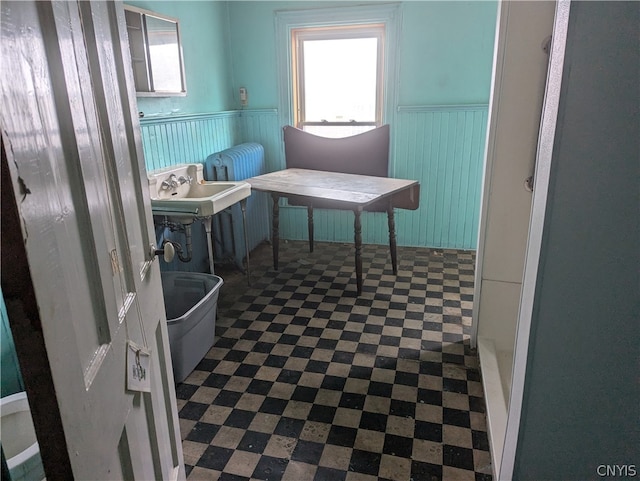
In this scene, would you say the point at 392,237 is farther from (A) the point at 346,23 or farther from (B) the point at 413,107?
(A) the point at 346,23

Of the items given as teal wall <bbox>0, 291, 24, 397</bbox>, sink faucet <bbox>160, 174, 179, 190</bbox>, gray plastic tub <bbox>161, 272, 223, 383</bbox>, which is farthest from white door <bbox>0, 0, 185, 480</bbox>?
sink faucet <bbox>160, 174, 179, 190</bbox>

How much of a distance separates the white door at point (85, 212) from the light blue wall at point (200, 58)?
1965 mm

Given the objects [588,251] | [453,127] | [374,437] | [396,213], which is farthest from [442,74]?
[588,251]

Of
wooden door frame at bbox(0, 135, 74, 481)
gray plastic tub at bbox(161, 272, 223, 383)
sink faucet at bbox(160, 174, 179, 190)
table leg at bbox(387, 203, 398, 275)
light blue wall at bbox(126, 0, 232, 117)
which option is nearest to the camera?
wooden door frame at bbox(0, 135, 74, 481)

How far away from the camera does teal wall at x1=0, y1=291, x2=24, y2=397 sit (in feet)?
4.54

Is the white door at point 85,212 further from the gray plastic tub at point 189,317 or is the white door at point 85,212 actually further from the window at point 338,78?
the window at point 338,78

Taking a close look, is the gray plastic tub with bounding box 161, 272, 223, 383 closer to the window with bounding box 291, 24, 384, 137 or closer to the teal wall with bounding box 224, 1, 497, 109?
the window with bounding box 291, 24, 384, 137

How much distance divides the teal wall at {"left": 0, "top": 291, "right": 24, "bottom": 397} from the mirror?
1.70 m

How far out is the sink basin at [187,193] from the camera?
98.0 inches

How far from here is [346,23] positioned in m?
3.70

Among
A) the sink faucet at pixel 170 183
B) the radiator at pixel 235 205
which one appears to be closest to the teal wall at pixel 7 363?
the sink faucet at pixel 170 183

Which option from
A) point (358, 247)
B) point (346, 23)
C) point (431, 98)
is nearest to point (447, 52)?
point (431, 98)

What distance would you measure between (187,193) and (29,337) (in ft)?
8.67

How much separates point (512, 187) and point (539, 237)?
4.21 ft
